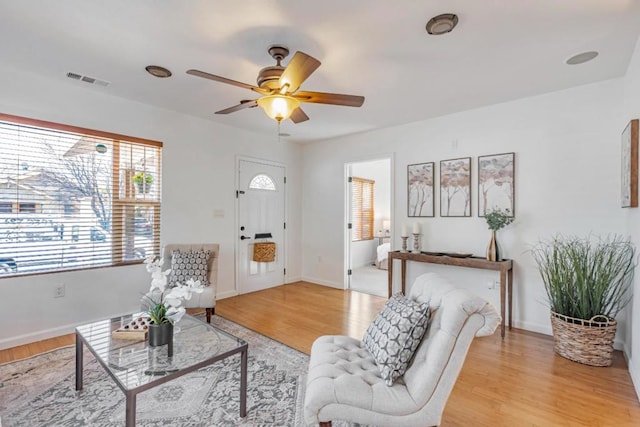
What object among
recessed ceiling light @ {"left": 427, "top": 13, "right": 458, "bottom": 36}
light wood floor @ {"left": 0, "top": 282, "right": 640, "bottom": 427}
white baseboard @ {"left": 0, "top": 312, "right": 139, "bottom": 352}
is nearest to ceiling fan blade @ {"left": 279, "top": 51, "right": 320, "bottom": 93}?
recessed ceiling light @ {"left": 427, "top": 13, "right": 458, "bottom": 36}

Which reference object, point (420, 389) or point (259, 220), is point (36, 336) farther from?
point (420, 389)

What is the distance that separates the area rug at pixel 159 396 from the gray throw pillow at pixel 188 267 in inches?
42.7

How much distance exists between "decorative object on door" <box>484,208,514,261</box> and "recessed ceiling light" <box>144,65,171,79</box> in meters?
3.56

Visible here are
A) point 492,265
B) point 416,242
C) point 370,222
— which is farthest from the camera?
point 370,222

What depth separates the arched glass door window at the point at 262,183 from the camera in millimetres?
4996

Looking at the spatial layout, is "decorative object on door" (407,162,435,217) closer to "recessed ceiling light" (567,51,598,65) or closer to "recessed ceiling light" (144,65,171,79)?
"recessed ceiling light" (567,51,598,65)

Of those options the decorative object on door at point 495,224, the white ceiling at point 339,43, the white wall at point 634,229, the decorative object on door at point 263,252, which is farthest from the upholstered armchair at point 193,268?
the white wall at point 634,229

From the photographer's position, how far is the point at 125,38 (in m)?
2.30

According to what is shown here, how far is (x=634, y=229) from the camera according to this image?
2.41 meters

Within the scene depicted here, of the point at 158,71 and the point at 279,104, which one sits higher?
the point at 158,71

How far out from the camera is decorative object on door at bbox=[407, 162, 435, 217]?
4164 millimetres

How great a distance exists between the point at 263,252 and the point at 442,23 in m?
3.82

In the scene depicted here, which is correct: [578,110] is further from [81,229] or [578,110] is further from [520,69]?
[81,229]

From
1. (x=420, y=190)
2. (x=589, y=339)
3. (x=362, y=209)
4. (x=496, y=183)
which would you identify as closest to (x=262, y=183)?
(x=420, y=190)
